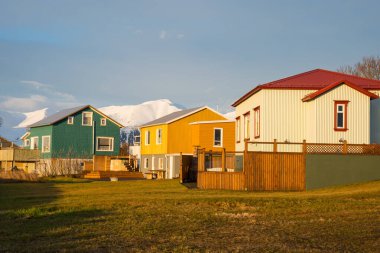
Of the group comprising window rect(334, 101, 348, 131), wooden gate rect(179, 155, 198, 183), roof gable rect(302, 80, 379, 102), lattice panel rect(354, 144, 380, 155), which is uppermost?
roof gable rect(302, 80, 379, 102)

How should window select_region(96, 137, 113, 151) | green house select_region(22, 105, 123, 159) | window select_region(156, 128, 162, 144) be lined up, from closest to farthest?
window select_region(156, 128, 162, 144) → green house select_region(22, 105, 123, 159) → window select_region(96, 137, 113, 151)

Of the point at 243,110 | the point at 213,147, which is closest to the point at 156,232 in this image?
the point at 243,110

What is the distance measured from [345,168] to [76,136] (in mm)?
36250

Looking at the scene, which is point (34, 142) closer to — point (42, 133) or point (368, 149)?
point (42, 133)

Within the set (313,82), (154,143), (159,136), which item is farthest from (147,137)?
(313,82)

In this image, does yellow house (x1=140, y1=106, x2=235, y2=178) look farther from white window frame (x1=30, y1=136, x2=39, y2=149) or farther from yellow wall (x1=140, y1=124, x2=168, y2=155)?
white window frame (x1=30, y1=136, x2=39, y2=149)

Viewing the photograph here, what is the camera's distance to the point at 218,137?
4538 cm

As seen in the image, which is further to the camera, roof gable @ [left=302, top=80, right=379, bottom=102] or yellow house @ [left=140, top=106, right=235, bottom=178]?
yellow house @ [left=140, top=106, right=235, bottom=178]

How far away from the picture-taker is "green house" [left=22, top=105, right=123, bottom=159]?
187 feet

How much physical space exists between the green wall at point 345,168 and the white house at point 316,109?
2.72 metres

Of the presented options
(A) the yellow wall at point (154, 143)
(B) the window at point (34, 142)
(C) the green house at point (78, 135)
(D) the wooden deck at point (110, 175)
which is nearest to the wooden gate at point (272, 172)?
(A) the yellow wall at point (154, 143)

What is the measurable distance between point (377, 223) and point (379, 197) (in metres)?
7.15

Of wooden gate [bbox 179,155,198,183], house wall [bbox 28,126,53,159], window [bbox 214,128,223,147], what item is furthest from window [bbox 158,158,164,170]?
house wall [bbox 28,126,53,159]

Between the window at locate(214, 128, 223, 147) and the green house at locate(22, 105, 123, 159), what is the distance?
17.0 m
